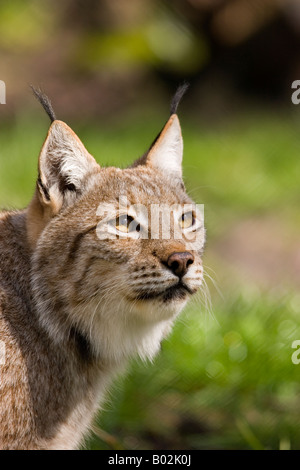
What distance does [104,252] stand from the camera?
350 centimetres

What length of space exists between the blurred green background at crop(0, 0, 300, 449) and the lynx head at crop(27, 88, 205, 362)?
389 millimetres

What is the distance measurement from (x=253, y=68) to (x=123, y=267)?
816 cm

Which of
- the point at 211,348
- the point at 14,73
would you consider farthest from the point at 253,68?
the point at 211,348

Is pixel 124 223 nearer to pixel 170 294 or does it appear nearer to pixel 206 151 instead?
pixel 170 294

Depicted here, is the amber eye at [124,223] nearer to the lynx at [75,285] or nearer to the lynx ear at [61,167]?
the lynx at [75,285]

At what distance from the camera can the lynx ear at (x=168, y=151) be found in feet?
13.2

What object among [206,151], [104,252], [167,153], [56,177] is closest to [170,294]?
[104,252]

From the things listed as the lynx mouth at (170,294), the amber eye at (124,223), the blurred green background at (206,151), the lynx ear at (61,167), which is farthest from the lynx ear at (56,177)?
the blurred green background at (206,151)

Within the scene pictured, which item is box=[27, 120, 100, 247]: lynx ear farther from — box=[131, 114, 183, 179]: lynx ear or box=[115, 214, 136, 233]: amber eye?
box=[131, 114, 183, 179]: lynx ear

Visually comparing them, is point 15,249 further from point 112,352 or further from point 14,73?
point 14,73

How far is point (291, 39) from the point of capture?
35.7 feet

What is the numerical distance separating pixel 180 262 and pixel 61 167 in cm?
74

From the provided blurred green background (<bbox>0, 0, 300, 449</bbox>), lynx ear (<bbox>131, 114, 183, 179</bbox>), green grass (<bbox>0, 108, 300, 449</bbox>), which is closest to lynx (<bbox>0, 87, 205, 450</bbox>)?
lynx ear (<bbox>131, 114, 183, 179</bbox>)

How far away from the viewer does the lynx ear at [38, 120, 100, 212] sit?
3562 mm
